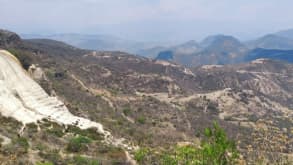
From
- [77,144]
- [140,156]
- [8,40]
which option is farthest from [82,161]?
[8,40]

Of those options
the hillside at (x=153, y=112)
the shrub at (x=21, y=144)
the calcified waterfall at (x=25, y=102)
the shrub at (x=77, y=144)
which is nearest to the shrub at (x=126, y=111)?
the hillside at (x=153, y=112)

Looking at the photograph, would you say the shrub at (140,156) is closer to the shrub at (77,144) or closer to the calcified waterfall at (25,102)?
the shrub at (77,144)

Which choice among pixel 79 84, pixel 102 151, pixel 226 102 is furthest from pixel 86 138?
pixel 226 102

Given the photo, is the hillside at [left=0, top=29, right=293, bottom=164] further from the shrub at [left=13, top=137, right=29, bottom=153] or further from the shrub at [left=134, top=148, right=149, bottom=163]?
the shrub at [left=134, top=148, right=149, bottom=163]

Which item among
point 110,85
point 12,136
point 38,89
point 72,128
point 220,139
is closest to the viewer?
point 220,139

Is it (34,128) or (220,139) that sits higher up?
(220,139)

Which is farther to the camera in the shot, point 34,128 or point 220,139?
point 34,128

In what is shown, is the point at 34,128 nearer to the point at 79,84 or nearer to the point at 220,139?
the point at 220,139

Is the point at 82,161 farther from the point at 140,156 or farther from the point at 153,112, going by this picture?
the point at 153,112
